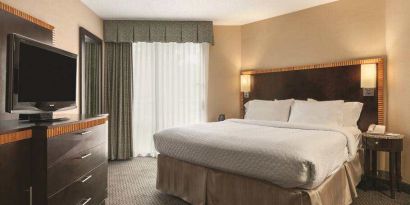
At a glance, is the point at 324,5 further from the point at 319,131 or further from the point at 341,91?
the point at 319,131

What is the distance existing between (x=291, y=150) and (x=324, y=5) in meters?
2.77

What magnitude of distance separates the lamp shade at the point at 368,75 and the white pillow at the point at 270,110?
97 cm

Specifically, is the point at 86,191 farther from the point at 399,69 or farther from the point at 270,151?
the point at 399,69

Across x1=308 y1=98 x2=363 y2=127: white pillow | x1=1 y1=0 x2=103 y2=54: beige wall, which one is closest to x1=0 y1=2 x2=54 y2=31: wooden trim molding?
x1=1 y1=0 x2=103 y2=54: beige wall

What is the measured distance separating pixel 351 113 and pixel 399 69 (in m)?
0.73

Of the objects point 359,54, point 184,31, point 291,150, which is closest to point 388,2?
point 359,54

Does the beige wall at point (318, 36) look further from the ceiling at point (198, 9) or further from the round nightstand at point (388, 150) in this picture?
the round nightstand at point (388, 150)

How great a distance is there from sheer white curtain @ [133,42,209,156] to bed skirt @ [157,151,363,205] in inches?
69.9

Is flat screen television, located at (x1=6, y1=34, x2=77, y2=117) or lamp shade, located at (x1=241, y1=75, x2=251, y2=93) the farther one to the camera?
lamp shade, located at (x1=241, y1=75, x2=251, y2=93)

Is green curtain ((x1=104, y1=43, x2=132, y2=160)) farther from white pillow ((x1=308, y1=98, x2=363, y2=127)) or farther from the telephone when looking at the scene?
the telephone

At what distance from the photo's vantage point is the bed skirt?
1932mm

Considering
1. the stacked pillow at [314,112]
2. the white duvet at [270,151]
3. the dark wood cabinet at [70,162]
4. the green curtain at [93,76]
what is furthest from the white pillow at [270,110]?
the green curtain at [93,76]

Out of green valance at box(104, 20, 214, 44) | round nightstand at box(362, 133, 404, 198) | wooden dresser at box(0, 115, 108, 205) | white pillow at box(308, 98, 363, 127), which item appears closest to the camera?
wooden dresser at box(0, 115, 108, 205)

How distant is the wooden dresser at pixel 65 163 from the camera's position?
149 centimetres
